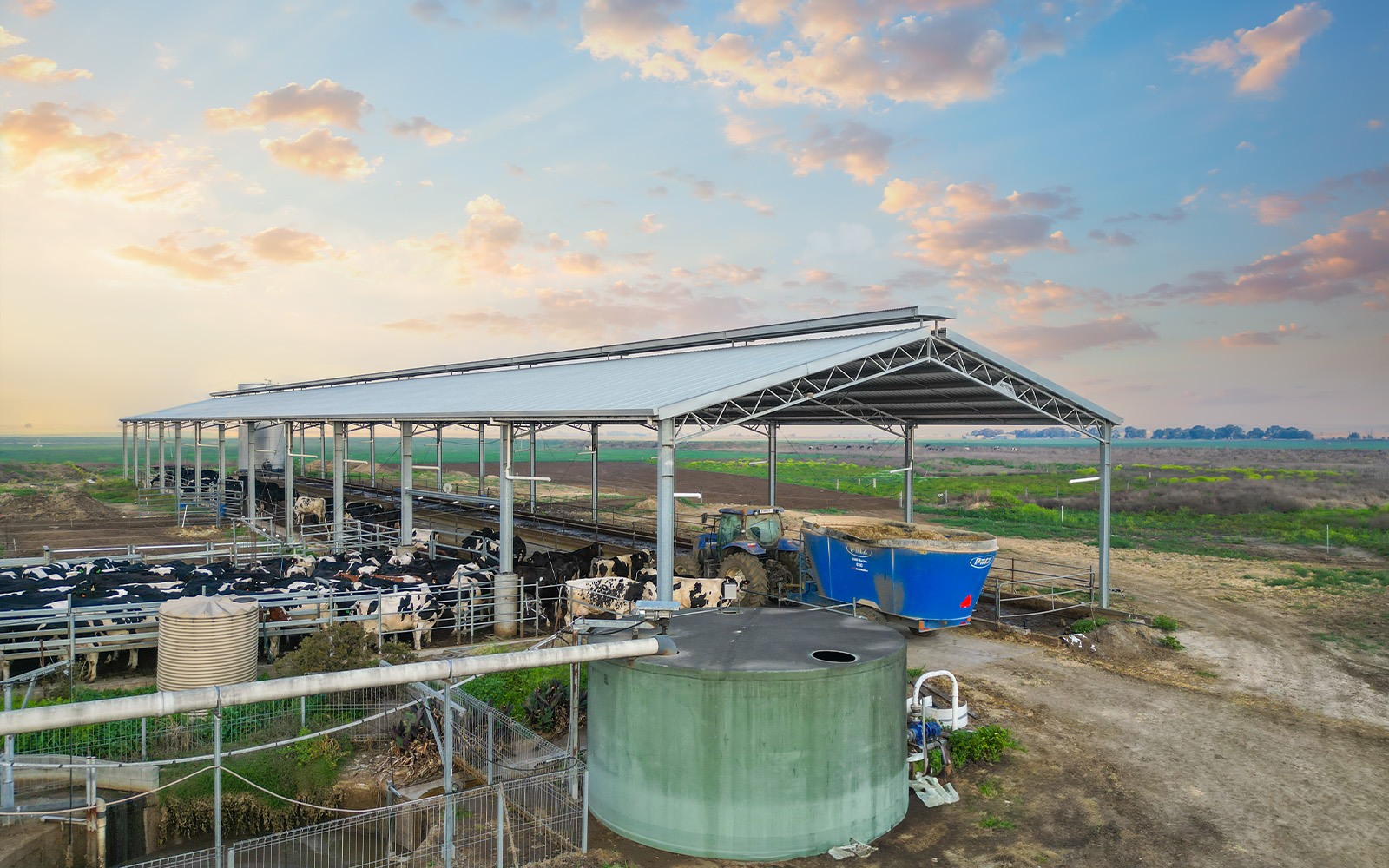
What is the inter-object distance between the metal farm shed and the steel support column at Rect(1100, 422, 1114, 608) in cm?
5

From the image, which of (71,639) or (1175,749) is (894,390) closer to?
(1175,749)

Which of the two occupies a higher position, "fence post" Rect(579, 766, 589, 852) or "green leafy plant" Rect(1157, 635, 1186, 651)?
"fence post" Rect(579, 766, 589, 852)

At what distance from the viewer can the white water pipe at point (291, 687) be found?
19.6 feet

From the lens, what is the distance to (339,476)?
1006 inches

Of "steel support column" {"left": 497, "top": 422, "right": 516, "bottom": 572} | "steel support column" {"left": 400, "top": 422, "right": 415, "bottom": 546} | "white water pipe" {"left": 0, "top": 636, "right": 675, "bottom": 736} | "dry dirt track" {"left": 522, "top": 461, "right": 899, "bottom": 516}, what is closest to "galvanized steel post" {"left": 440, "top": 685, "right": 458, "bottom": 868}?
"white water pipe" {"left": 0, "top": 636, "right": 675, "bottom": 736}

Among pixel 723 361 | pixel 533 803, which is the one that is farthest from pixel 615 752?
pixel 723 361

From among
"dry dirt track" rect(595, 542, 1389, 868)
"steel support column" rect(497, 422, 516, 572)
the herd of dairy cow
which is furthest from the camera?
"steel support column" rect(497, 422, 516, 572)

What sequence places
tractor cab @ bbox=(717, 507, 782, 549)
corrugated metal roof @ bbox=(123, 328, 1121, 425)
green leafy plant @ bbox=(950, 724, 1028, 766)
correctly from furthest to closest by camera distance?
tractor cab @ bbox=(717, 507, 782, 549) < corrugated metal roof @ bbox=(123, 328, 1121, 425) < green leafy plant @ bbox=(950, 724, 1028, 766)

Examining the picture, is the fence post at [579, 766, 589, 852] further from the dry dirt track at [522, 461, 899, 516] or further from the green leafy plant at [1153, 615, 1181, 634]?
the dry dirt track at [522, 461, 899, 516]

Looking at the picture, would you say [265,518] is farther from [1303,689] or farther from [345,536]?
[1303,689]

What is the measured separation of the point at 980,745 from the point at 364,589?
40.2 feet

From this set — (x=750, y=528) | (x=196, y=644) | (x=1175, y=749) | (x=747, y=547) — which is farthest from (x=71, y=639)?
(x=1175, y=749)

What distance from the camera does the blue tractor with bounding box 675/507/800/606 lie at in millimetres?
20453

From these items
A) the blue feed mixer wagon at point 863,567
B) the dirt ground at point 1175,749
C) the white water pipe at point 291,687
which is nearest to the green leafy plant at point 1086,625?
the dirt ground at point 1175,749
